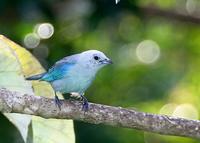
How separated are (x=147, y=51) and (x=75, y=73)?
12.4 ft

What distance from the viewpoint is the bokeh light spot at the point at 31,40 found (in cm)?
623

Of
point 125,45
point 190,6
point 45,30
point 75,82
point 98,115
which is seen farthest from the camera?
point 125,45

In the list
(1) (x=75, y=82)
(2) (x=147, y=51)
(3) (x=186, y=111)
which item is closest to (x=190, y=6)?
(2) (x=147, y=51)

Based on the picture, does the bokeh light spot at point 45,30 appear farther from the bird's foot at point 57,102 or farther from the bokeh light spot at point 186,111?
the bird's foot at point 57,102

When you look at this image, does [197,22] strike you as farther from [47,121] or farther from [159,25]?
[47,121]

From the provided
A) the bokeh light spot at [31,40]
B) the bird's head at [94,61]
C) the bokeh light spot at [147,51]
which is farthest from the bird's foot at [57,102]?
the bokeh light spot at [147,51]

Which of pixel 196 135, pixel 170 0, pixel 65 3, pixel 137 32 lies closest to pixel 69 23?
pixel 65 3

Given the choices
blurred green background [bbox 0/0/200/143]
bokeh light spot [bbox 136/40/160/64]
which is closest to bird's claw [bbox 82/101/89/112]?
blurred green background [bbox 0/0/200/143]

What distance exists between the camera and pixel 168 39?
7855 mm

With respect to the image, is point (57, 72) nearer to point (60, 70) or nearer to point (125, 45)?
point (60, 70)

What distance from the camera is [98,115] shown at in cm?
306

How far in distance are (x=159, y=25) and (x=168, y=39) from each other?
41 centimetres

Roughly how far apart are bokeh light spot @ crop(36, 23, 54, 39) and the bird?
2.57 m

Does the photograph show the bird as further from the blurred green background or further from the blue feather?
the blurred green background
